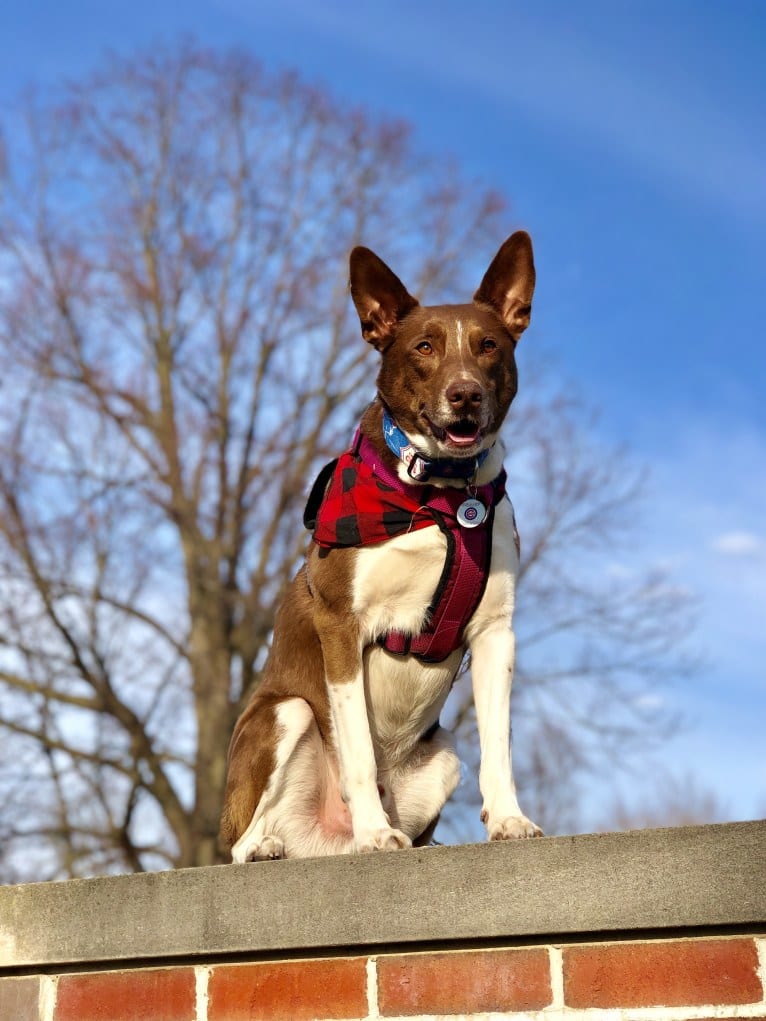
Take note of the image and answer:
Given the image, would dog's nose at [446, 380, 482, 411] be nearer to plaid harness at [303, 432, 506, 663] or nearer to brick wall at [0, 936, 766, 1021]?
plaid harness at [303, 432, 506, 663]

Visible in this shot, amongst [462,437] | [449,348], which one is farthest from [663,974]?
[449,348]

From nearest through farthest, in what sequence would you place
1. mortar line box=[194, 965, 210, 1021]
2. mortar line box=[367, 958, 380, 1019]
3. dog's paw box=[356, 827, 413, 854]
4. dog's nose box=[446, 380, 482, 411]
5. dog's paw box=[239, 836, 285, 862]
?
mortar line box=[367, 958, 380, 1019], mortar line box=[194, 965, 210, 1021], dog's paw box=[356, 827, 413, 854], dog's nose box=[446, 380, 482, 411], dog's paw box=[239, 836, 285, 862]

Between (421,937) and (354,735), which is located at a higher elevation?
(354,735)

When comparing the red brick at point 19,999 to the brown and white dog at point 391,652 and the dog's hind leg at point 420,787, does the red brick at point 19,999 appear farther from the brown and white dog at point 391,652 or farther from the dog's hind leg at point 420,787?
the dog's hind leg at point 420,787

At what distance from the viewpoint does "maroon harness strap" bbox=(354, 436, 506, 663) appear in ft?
12.2

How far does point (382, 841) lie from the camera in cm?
348

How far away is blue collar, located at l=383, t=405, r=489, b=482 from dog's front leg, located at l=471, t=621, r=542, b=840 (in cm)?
50

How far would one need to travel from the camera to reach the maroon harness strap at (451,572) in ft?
12.2

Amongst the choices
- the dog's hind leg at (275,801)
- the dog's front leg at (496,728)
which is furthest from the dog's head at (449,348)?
the dog's hind leg at (275,801)

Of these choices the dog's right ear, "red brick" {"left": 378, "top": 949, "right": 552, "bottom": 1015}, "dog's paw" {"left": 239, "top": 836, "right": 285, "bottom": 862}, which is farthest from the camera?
the dog's right ear

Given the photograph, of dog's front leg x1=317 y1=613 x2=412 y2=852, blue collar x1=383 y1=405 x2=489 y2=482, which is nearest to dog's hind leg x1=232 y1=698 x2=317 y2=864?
dog's front leg x1=317 y1=613 x2=412 y2=852

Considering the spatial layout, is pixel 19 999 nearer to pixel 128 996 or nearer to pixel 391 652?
pixel 128 996

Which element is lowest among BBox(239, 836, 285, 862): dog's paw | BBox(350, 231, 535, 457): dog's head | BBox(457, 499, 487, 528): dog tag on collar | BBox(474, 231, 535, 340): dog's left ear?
BBox(239, 836, 285, 862): dog's paw

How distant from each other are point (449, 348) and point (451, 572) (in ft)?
2.40
